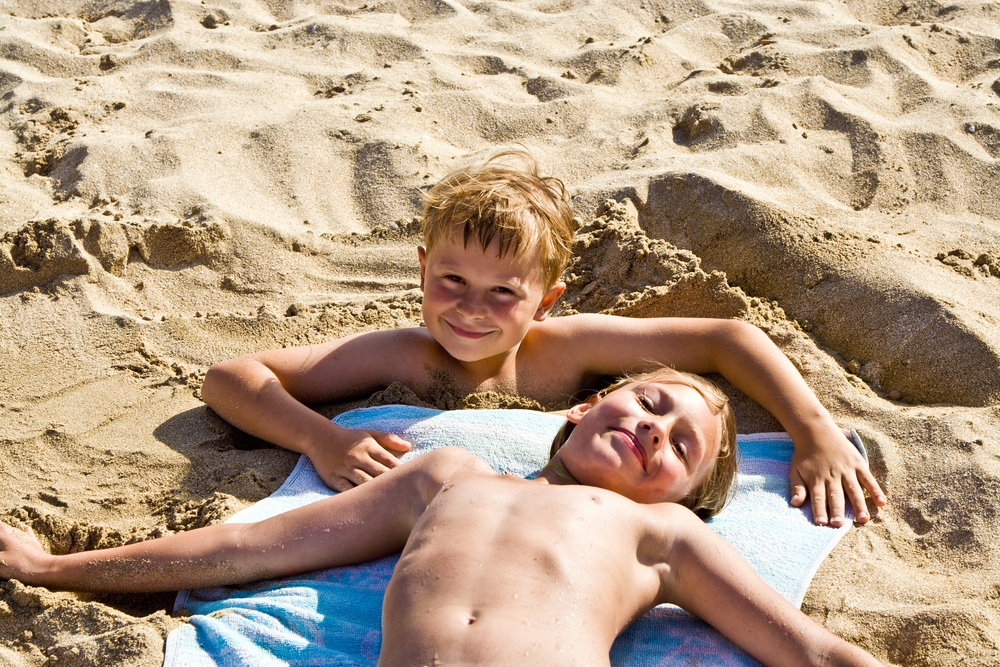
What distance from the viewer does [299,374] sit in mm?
3312

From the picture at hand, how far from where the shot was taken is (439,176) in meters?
4.35

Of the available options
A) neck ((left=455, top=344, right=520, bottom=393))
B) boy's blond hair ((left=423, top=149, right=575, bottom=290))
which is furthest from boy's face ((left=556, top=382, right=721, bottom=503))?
neck ((left=455, top=344, right=520, bottom=393))

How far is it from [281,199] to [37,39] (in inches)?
84.0

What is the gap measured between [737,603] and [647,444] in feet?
1.56

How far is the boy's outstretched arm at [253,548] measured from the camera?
254cm

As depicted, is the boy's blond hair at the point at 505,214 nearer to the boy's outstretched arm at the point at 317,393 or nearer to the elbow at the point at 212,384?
the boy's outstretched arm at the point at 317,393

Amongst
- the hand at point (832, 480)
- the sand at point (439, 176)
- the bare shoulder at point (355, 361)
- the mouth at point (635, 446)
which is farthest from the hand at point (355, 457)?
the hand at point (832, 480)

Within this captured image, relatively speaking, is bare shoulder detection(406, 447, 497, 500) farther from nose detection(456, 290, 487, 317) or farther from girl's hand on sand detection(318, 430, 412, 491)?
nose detection(456, 290, 487, 317)

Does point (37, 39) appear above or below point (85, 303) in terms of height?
above

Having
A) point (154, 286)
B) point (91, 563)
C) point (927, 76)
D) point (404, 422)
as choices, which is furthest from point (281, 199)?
point (927, 76)

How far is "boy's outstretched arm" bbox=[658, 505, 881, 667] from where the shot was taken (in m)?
2.21

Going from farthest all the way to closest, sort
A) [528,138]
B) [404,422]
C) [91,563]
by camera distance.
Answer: [528,138], [404,422], [91,563]

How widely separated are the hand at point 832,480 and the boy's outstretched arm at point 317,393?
1237 mm

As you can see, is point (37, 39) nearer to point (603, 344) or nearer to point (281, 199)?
point (281, 199)
